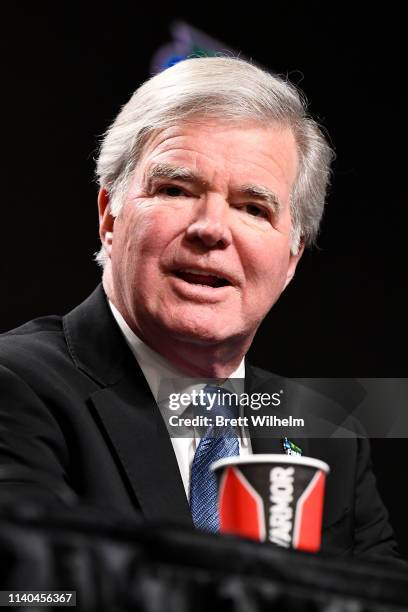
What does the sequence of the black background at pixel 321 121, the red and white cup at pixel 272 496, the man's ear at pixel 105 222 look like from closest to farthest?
the red and white cup at pixel 272 496 → the man's ear at pixel 105 222 → the black background at pixel 321 121

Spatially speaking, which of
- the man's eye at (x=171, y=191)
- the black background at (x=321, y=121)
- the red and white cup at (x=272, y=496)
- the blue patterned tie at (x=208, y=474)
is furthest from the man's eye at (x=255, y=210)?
the black background at (x=321, y=121)

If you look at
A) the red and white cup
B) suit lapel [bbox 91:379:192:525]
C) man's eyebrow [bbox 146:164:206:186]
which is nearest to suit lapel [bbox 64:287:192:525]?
suit lapel [bbox 91:379:192:525]

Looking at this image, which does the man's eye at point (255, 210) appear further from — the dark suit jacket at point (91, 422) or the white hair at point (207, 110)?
the dark suit jacket at point (91, 422)

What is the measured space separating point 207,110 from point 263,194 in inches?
7.1

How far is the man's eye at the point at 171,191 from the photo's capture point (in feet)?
5.35

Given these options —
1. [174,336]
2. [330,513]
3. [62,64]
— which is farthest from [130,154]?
[62,64]

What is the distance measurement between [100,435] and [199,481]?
0.18m

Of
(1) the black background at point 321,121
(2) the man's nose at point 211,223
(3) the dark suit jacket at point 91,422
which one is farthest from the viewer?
(1) the black background at point 321,121

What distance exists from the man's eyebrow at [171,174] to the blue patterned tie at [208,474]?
404 mm

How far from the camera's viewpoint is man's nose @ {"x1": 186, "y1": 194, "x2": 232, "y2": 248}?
1556 mm

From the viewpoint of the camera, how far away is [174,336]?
5.18 ft

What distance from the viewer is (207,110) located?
165cm

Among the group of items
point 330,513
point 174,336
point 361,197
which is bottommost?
point 330,513

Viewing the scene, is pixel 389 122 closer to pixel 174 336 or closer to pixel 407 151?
pixel 407 151
